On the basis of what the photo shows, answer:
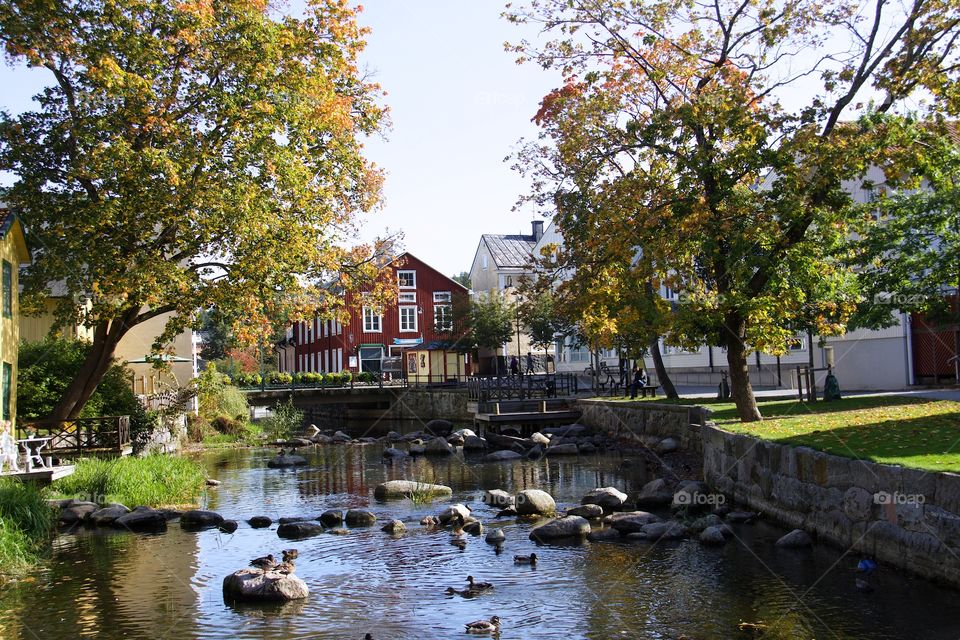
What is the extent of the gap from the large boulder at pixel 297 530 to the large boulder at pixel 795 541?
26.4 feet

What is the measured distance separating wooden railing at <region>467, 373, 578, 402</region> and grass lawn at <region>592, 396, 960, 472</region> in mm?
17201

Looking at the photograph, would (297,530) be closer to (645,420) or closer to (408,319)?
(645,420)

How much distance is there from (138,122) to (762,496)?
49.0 feet

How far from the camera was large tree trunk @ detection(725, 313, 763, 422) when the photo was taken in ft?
59.4

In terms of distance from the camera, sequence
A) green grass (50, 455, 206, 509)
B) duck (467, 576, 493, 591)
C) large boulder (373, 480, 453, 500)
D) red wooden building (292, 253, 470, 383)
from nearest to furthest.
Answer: duck (467, 576, 493, 591)
green grass (50, 455, 206, 509)
large boulder (373, 480, 453, 500)
red wooden building (292, 253, 470, 383)

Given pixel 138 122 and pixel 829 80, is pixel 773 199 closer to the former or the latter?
pixel 829 80

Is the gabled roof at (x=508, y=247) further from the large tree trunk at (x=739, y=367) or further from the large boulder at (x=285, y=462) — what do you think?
the large tree trunk at (x=739, y=367)

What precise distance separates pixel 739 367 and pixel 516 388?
2121 cm

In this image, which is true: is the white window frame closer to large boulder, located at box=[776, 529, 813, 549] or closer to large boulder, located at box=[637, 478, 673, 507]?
large boulder, located at box=[637, 478, 673, 507]

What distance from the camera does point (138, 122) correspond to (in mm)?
19219

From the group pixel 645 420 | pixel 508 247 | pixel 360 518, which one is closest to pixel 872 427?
pixel 360 518

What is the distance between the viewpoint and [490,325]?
172 feet

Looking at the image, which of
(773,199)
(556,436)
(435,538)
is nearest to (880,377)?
(556,436)

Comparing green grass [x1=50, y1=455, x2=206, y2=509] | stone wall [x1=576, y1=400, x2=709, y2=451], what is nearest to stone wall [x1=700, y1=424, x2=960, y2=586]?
stone wall [x1=576, y1=400, x2=709, y2=451]
